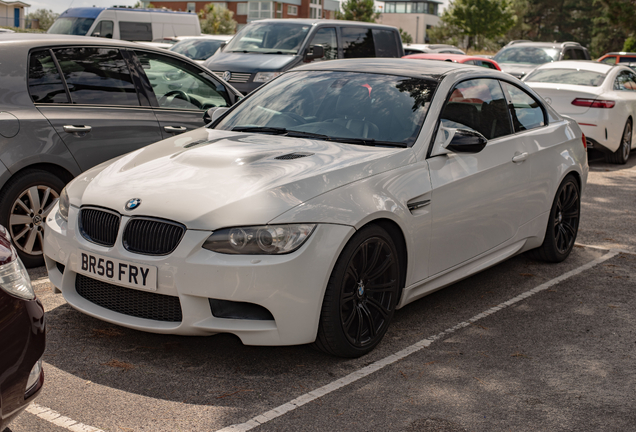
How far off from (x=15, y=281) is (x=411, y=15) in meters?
102

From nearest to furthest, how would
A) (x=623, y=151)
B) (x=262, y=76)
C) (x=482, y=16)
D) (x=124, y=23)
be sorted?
1. (x=623, y=151)
2. (x=262, y=76)
3. (x=124, y=23)
4. (x=482, y=16)

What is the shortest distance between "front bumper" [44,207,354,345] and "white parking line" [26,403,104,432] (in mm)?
583

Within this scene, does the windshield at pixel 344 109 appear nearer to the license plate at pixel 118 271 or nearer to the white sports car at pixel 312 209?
the white sports car at pixel 312 209

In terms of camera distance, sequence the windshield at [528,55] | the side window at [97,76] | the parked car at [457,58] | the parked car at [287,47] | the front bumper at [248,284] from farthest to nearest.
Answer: the windshield at [528,55], the parked car at [457,58], the parked car at [287,47], the side window at [97,76], the front bumper at [248,284]

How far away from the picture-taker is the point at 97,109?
578cm

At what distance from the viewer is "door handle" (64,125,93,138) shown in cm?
548

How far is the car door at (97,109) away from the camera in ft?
18.1

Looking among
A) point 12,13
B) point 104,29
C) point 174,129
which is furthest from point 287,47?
point 12,13

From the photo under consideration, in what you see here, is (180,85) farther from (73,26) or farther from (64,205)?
(73,26)

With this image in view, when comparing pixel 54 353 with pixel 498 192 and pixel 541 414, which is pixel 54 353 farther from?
pixel 498 192

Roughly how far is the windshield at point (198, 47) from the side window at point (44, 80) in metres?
13.3

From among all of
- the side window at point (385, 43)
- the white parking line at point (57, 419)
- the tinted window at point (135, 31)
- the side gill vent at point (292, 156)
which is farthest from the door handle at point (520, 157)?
the tinted window at point (135, 31)

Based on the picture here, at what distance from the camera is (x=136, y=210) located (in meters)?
3.67

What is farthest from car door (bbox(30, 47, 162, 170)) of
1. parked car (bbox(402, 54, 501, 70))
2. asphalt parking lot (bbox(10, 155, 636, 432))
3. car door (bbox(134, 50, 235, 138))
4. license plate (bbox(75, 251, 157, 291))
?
parked car (bbox(402, 54, 501, 70))
